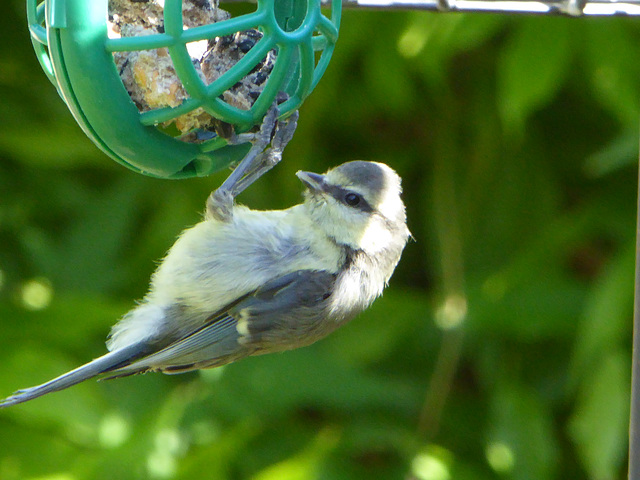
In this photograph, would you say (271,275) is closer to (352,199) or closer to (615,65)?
(352,199)

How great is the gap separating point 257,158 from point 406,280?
177 centimetres

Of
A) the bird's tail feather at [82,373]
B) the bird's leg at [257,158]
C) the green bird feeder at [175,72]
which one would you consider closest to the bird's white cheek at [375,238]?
the bird's leg at [257,158]

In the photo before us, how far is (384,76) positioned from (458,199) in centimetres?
62

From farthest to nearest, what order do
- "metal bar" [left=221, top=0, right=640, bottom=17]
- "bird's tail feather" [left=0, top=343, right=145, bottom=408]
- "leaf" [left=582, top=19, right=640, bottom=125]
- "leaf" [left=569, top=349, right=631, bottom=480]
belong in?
"leaf" [left=582, top=19, right=640, bottom=125] < "leaf" [left=569, top=349, right=631, bottom=480] < "bird's tail feather" [left=0, top=343, right=145, bottom=408] < "metal bar" [left=221, top=0, right=640, bottom=17]

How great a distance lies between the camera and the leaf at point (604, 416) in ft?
7.78

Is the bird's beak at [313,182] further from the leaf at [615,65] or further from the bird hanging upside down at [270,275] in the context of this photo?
the leaf at [615,65]

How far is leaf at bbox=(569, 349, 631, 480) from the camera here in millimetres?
2371

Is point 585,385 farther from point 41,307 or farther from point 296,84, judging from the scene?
point 41,307

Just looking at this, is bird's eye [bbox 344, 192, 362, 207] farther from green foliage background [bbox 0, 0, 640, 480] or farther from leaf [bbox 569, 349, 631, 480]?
leaf [bbox 569, 349, 631, 480]

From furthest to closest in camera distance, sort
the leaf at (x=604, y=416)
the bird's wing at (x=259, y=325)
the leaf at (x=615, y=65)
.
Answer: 1. the leaf at (x=615, y=65)
2. the leaf at (x=604, y=416)
3. the bird's wing at (x=259, y=325)

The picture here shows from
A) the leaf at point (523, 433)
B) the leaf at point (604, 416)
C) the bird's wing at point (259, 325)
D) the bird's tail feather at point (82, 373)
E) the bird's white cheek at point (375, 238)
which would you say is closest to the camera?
the bird's tail feather at point (82, 373)

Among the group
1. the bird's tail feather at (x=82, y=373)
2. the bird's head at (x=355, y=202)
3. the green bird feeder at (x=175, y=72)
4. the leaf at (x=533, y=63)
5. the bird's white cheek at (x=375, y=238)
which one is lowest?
the bird's tail feather at (x=82, y=373)

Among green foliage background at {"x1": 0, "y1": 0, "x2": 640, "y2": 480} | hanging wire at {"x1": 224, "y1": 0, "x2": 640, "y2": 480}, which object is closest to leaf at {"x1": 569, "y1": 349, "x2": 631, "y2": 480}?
green foliage background at {"x1": 0, "y1": 0, "x2": 640, "y2": 480}

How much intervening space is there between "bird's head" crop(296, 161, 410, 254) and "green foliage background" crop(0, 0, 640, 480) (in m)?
0.63
